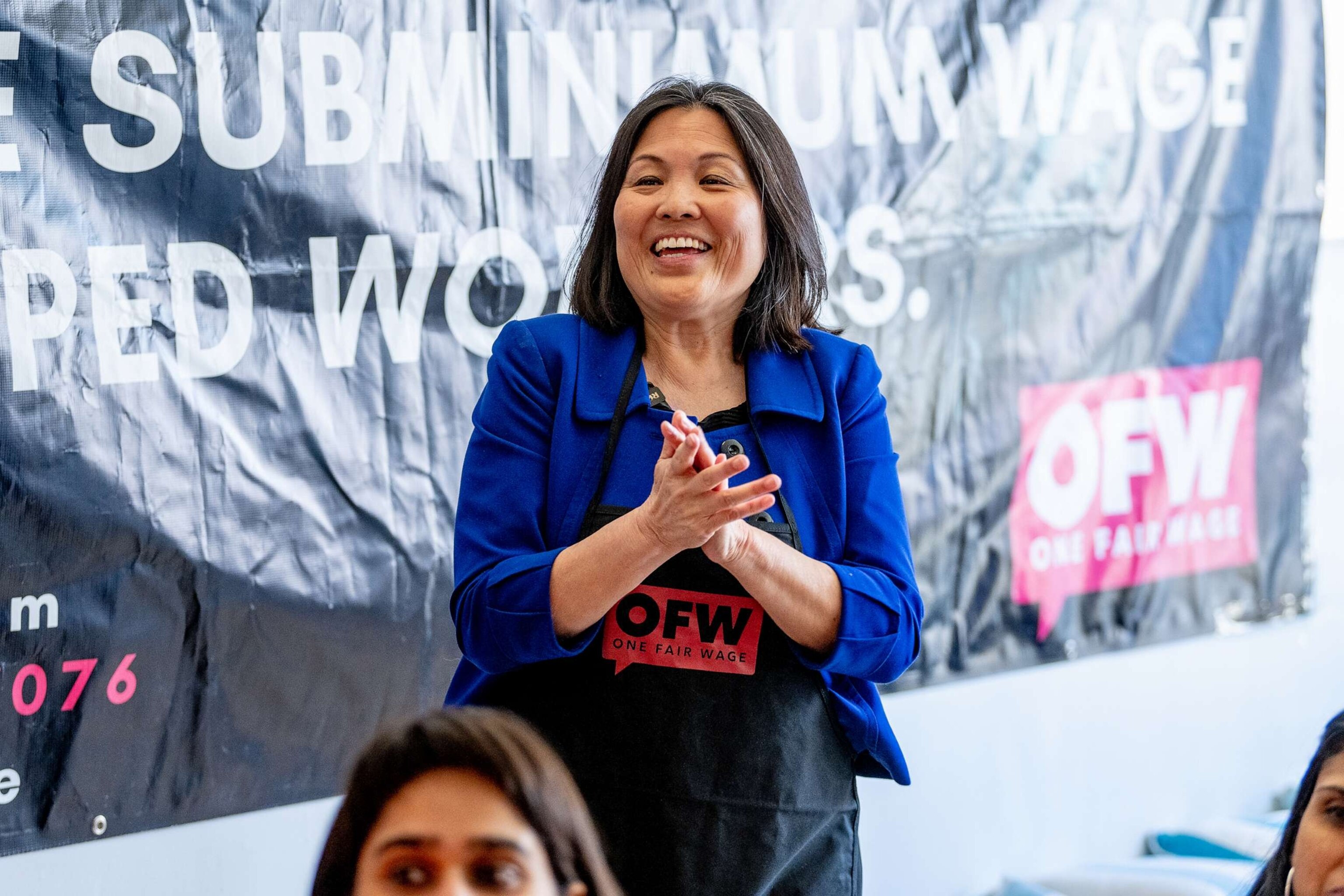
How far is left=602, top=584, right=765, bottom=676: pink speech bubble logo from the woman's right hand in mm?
158

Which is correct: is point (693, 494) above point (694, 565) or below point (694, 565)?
above

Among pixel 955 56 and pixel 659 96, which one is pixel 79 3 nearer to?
pixel 659 96

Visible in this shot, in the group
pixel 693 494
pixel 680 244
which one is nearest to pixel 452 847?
pixel 693 494

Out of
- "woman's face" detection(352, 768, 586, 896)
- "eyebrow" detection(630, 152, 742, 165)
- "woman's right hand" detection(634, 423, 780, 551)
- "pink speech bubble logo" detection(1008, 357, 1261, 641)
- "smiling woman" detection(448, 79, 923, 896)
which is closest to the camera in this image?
"woman's face" detection(352, 768, 586, 896)

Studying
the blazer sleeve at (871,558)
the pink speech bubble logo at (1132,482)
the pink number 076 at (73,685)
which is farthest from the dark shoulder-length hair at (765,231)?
the pink speech bubble logo at (1132,482)

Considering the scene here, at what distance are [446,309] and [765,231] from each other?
932mm

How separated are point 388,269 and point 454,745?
1.37m

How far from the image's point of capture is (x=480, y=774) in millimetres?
1084

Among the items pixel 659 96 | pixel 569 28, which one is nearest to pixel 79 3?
pixel 569 28

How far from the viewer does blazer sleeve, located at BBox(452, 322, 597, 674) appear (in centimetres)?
141

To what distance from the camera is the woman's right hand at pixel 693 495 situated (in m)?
1.31

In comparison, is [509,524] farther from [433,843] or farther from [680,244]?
[433,843]

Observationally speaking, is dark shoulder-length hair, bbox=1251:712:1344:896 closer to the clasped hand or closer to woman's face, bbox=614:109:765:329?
the clasped hand

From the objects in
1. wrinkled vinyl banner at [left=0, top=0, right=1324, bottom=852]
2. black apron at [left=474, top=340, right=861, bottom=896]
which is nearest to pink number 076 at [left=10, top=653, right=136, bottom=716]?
wrinkled vinyl banner at [left=0, top=0, right=1324, bottom=852]
